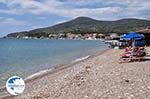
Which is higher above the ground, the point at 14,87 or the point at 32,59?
the point at 14,87

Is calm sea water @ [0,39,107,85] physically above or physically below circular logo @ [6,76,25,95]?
below

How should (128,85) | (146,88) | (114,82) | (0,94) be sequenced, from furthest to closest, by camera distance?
(0,94) < (114,82) < (128,85) < (146,88)

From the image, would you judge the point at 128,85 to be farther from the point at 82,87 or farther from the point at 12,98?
the point at 12,98

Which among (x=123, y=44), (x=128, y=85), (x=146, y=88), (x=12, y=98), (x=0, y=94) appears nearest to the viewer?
(x=146, y=88)

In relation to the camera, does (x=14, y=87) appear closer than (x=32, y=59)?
Yes

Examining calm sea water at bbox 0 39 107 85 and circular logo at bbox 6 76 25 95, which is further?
calm sea water at bbox 0 39 107 85

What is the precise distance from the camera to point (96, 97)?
11.4 meters

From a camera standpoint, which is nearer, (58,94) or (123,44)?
(58,94)

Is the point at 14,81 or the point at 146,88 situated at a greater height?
Result: the point at 14,81

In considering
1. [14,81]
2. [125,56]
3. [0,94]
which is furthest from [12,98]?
[125,56]

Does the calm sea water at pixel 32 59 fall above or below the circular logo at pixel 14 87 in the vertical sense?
below

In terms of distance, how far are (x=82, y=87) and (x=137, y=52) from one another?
1263cm

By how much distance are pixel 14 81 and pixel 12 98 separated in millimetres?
7010

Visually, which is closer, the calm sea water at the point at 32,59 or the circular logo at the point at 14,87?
the circular logo at the point at 14,87
